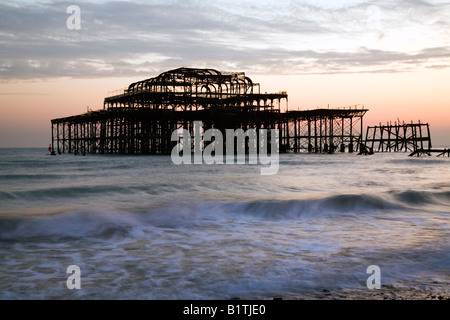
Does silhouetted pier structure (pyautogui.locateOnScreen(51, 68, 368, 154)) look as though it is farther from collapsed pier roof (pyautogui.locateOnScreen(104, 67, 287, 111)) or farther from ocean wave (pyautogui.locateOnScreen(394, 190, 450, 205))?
ocean wave (pyautogui.locateOnScreen(394, 190, 450, 205))

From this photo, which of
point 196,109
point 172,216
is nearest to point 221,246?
point 172,216

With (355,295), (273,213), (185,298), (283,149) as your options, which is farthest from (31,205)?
(283,149)

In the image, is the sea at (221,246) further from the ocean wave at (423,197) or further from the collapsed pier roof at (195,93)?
the collapsed pier roof at (195,93)

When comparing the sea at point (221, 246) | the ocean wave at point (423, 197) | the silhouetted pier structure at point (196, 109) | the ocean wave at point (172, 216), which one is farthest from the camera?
the silhouetted pier structure at point (196, 109)

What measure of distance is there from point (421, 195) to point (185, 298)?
13771 millimetres

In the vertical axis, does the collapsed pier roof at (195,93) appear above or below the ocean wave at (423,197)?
above

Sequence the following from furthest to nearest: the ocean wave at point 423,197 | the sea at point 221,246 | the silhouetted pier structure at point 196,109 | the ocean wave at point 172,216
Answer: the silhouetted pier structure at point 196,109, the ocean wave at point 423,197, the ocean wave at point 172,216, the sea at point 221,246

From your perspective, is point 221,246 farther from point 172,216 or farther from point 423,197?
point 423,197

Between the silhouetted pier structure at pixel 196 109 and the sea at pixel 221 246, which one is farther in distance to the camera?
the silhouetted pier structure at pixel 196 109

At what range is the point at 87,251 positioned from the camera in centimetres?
827

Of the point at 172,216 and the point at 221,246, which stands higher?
the point at 221,246

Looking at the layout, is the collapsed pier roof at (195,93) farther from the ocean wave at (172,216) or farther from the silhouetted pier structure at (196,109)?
the ocean wave at (172,216)

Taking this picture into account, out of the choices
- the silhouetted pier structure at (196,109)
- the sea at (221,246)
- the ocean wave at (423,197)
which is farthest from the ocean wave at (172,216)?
the silhouetted pier structure at (196,109)
